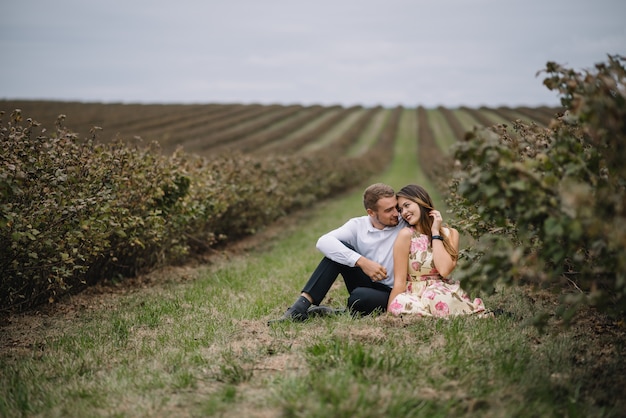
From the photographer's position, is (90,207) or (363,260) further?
(90,207)

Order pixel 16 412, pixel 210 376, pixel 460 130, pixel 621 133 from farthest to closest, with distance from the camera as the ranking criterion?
pixel 460 130, pixel 210 376, pixel 16 412, pixel 621 133

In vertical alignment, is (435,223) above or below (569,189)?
below

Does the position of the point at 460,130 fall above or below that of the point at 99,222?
above

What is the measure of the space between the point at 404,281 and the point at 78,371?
113 inches

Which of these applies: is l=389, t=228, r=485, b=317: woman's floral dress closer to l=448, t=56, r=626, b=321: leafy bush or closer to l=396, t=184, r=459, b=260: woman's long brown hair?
l=396, t=184, r=459, b=260: woman's long brown hair

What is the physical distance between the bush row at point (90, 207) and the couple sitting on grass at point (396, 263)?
225 cm

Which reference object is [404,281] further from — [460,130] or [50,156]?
[460,130]

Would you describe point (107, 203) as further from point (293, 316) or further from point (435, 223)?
point (435, 223)

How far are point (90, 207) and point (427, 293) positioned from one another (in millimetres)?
3473

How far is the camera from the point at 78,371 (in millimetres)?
3951

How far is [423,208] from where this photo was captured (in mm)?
5012

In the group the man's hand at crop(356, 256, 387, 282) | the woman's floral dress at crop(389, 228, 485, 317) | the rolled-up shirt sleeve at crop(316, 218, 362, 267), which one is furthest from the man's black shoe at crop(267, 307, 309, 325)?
the woman's floral dress at crop(389, 228, 485, 317)

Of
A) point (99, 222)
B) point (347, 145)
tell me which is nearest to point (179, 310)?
point (99, 222)

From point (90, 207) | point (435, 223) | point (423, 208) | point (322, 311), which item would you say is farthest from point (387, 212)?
point (90, 207)
